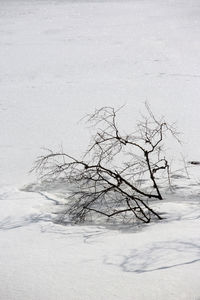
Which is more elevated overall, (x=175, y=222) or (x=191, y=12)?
(x=191, y=12)

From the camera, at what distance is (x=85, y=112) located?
5.72 metres

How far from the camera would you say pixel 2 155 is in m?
4.59

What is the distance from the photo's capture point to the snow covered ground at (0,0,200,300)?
227 cm

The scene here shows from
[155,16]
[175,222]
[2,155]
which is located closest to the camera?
[175,222]

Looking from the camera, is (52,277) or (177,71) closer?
(52,277)

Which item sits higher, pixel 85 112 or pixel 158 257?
pixel 85 112

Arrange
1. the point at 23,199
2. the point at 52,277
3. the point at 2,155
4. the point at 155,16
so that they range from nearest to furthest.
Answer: the point at 52,277 < the point at 23,199 < the point at 2,155 < the point at 155,16

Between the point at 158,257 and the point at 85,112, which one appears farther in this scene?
the point at 85,112

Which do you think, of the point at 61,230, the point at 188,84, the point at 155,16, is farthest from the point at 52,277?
the point at 155,16

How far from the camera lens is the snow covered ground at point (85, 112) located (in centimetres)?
227

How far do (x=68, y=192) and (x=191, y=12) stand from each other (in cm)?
772

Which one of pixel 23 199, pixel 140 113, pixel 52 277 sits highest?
pixel 140 113

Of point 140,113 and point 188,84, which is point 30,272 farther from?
point 188,84

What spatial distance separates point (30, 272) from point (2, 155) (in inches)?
93.1
